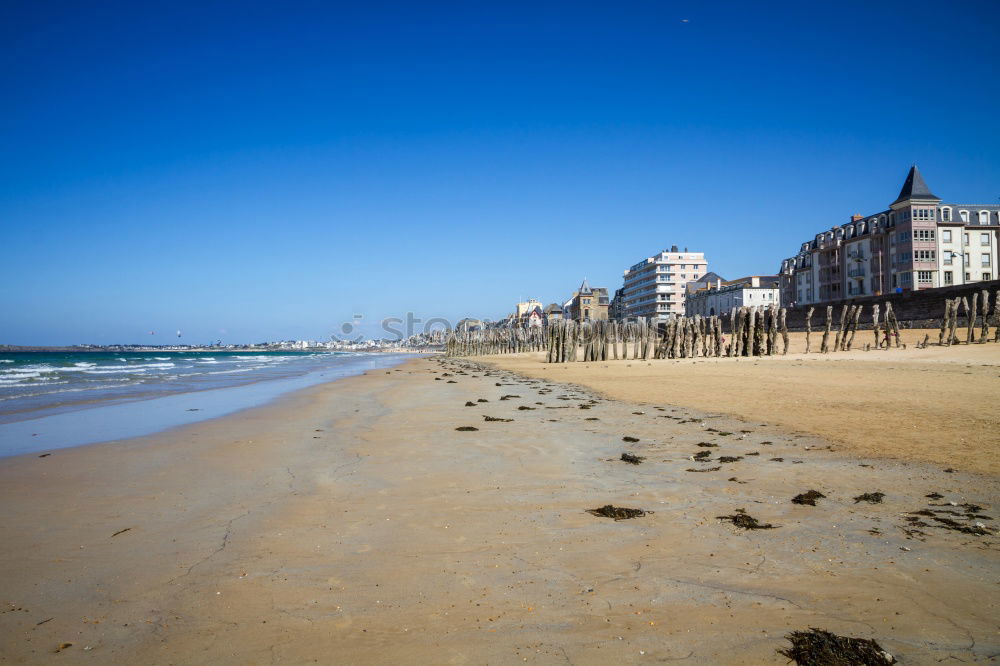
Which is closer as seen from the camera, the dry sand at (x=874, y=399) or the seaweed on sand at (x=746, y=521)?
the seaweed on sand at (x=746, y=521)

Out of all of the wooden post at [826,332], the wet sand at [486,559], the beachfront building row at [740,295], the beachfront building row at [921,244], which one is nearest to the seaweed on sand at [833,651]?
the wet sand at [486,559]

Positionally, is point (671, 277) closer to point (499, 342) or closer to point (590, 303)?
point (590, 303)

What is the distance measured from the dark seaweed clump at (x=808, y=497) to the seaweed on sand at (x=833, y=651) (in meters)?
2.46

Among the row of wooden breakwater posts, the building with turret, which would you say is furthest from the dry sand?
the building with turret

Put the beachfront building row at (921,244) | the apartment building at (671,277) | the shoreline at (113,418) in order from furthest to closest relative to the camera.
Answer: the apartment building at (671,277)
the beachfront building row at (921,244)
the shoreline at (113,418)

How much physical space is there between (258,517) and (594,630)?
3487 millimetres

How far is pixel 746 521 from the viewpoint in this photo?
4555 mm

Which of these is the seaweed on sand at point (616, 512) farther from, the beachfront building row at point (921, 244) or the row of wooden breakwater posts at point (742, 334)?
the beachfront building row at point (921, 244)

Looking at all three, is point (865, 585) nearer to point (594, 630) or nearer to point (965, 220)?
point (594, 630)

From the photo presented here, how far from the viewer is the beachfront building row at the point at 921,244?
5197 centimetres

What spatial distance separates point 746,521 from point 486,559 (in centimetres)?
227

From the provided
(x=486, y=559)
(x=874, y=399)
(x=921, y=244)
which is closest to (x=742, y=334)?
(x=874, y=399)

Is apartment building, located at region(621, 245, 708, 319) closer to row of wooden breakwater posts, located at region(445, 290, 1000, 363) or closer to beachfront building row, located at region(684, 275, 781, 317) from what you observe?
beachfront building row, located at region(684, 275, 781, 317)

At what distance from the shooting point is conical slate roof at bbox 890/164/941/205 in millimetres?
52500
